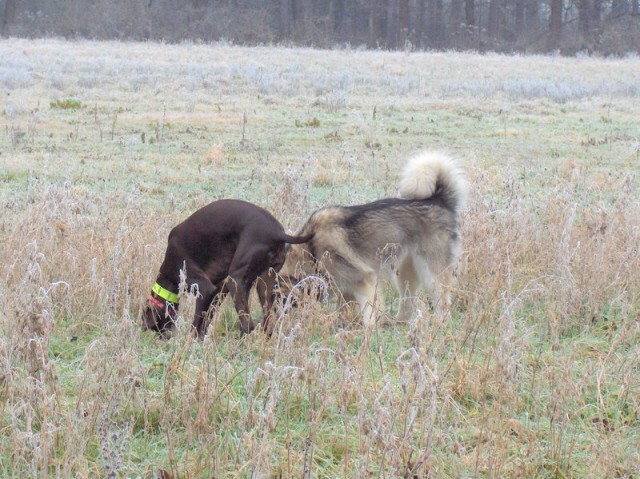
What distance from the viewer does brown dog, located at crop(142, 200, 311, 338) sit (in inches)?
202

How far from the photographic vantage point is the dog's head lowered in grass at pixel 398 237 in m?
5.71

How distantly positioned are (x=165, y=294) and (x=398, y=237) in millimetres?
1584

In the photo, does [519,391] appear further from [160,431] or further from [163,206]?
[163,206]

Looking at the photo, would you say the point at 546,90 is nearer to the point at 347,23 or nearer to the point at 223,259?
the point at 223,259

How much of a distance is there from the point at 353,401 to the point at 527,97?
58.2ft

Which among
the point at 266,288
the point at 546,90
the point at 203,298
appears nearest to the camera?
the point at 203,298

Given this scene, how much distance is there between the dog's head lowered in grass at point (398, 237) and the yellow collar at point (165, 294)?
31.3 inches

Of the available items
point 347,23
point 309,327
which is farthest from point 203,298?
point 347,23

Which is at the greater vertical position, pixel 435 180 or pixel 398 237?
pixel 435 180

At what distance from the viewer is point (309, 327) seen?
421cm

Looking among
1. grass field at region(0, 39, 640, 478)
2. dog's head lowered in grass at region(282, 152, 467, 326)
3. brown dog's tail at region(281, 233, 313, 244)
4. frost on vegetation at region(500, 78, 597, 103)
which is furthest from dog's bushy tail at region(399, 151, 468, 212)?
frost on vegetation at region(500, 78, 597, 103)

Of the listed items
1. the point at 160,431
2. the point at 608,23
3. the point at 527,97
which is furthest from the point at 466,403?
the point at 608,23

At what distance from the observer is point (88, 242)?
6137 mm

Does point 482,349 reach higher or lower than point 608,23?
lower
